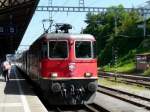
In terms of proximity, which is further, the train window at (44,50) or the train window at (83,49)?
the train window at (83,49)

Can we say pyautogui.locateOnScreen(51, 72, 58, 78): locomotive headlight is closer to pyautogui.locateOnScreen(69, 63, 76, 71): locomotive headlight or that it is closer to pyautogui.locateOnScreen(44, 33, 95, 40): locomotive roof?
pyautogui.locateOnScreen(69, 63, 76, 71): locomotive headlight

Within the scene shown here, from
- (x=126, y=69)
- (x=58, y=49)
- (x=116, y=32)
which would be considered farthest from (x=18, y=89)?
(x=116, y=32)

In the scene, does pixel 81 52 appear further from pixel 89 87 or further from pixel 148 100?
pixel 148 100

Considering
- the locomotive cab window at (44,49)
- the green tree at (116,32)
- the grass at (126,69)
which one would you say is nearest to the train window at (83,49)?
the locomotive cab window at (44,49)

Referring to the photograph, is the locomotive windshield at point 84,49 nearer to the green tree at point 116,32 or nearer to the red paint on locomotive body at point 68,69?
the red paint on locomotive body at point 68,69

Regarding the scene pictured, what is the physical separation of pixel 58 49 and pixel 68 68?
91 centimetres

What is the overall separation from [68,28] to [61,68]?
239 cm

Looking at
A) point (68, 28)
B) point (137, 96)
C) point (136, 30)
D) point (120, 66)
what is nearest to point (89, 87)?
point (68, 28)

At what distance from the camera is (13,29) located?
39.3 metres

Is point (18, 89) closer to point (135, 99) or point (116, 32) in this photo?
point (135, 99)

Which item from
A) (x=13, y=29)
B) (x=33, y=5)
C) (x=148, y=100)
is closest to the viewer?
(x=148, y=100)

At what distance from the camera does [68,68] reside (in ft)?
63.1

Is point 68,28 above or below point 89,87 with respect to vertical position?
above

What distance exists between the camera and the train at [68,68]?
19.0 metres
